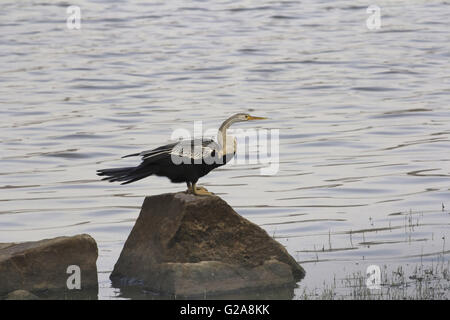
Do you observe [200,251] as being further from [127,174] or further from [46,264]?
[46,264]

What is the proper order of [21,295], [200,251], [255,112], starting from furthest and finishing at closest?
[255,112] < [200,251] < [21,295]

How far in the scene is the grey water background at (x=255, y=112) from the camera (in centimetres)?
1443

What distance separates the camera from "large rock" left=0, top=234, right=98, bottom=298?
1041 cm

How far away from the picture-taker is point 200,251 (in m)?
10.7

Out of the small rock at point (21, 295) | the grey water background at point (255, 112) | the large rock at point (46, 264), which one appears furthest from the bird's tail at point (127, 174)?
the small rock at point (21, 295)

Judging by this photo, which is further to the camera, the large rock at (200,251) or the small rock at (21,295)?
the large rock at (200,251)

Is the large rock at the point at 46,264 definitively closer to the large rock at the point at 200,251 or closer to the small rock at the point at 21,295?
the small rock at the point at 21,295

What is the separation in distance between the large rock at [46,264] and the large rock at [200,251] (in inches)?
22.3

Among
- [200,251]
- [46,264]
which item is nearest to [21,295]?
[46,264]

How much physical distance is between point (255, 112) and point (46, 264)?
51.3 ft

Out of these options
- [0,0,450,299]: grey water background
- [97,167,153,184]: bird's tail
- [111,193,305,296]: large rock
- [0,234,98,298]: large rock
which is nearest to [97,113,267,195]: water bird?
[97,167,153,184]: bird's tail
